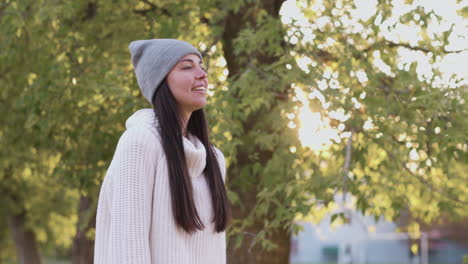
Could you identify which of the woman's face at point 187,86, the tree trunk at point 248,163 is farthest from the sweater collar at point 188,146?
the tree trunk at point 248,163

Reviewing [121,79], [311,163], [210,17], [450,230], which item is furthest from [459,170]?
[450,230]

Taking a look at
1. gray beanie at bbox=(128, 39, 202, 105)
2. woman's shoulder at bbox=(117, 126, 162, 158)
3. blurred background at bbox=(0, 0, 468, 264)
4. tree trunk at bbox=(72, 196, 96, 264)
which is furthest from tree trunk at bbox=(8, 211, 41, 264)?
woman's shoulder at bbox=(117, 126, 162, 158)

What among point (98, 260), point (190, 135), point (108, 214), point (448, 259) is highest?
point (190, 135)

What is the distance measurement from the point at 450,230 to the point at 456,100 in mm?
51909

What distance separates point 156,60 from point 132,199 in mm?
575

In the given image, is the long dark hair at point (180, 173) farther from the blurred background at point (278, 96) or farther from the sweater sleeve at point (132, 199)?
the blurred background at point (278, 96)

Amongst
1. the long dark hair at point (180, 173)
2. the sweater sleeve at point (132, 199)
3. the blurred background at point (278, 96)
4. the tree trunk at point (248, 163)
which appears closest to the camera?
the sweater sleeve at point (132, 199)

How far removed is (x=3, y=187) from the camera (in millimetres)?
13562

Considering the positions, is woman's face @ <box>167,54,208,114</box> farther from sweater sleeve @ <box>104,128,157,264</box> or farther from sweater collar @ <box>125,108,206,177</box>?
sweater sleeve @ <box>104,128,157,264</box>

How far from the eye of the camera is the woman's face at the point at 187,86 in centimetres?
268

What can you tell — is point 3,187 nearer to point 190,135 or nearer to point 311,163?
point 311,163

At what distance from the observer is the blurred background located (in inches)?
233

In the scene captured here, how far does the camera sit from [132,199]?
2.42 m

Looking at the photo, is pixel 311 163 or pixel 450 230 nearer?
pixel 311 163
